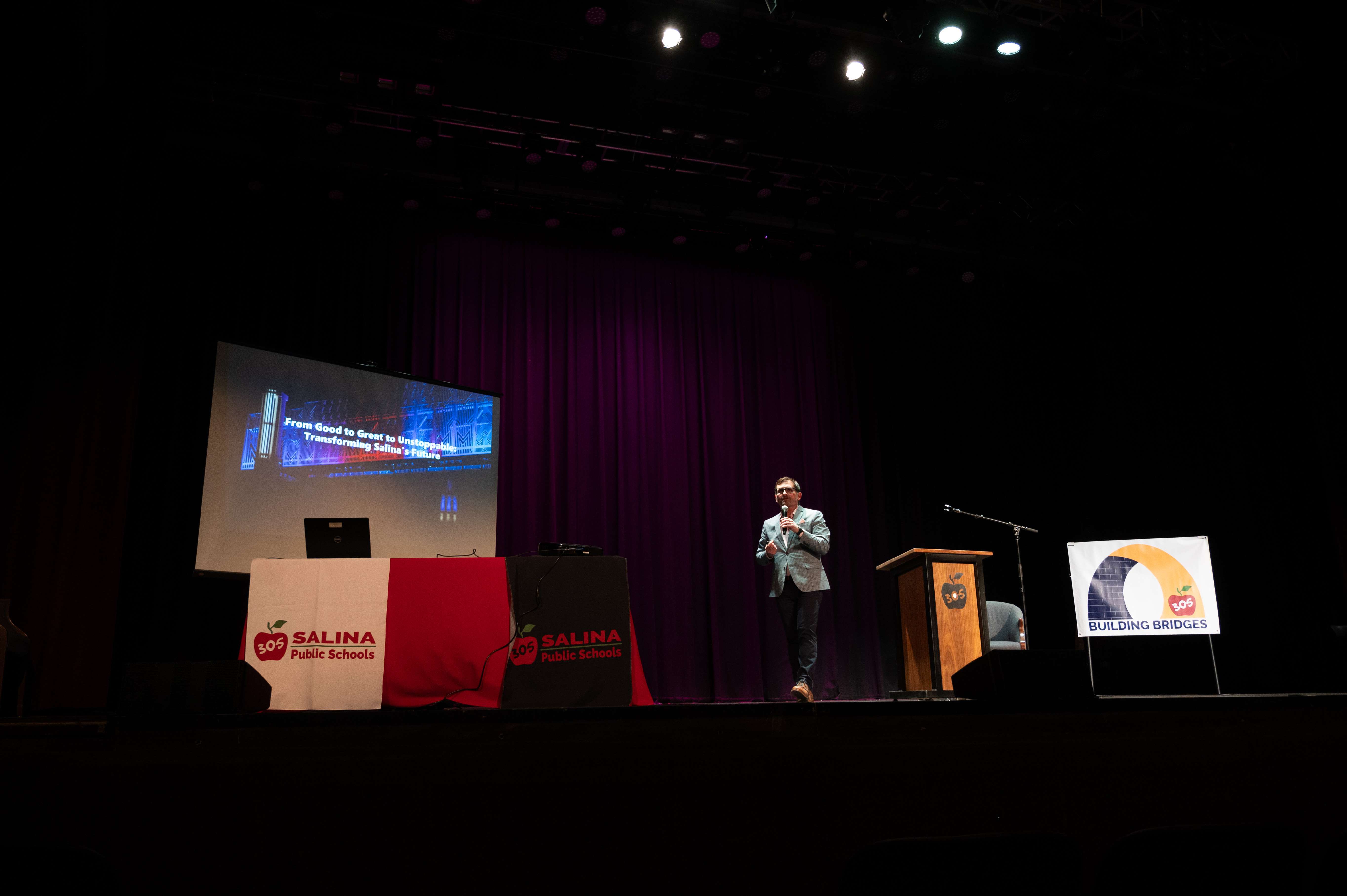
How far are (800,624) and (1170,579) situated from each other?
8.66ft

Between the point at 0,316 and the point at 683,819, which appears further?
the point at 0,316

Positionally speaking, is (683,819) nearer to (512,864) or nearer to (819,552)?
(512,864)

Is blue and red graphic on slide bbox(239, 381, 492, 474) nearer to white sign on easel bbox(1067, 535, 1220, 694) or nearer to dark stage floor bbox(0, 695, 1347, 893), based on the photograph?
dark stage floor bbox(0, 695, 1347, 893)

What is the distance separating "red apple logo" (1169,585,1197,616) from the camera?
588cm

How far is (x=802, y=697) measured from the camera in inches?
193

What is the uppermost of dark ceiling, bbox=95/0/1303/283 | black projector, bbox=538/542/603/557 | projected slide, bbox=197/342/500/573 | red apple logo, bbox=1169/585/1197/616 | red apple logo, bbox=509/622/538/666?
dark ceiling, bbox=95/0/1303/283

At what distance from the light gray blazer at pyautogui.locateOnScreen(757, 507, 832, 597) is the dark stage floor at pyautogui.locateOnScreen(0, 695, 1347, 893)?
3.73 m

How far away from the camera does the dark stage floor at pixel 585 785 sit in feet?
4.57

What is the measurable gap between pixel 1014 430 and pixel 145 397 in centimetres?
668

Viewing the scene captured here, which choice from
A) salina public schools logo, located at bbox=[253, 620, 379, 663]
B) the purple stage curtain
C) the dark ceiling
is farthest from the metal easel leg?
salina public schools logo, located at bbox=[253, 620, 379, 663]

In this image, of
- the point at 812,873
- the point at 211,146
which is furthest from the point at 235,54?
the point at 812,873

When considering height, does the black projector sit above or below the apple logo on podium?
above

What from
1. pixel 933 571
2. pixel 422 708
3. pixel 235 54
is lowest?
pixel 422 708

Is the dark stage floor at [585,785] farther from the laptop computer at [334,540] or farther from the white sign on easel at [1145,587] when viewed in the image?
the white sign on easel at [1145,587]
